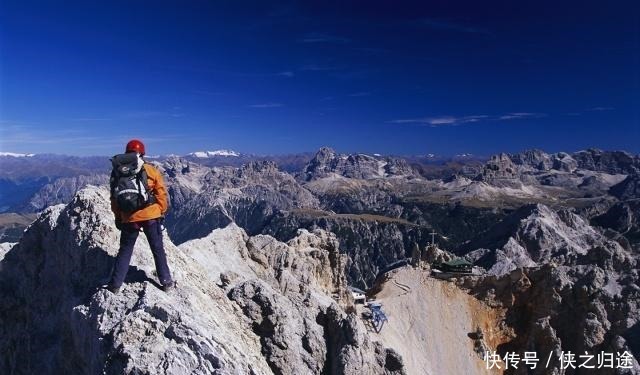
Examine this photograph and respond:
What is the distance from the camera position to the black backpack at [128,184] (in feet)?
46.5

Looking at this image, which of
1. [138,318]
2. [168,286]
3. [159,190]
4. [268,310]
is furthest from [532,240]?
[138,318]

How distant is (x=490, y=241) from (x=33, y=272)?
16877 cm

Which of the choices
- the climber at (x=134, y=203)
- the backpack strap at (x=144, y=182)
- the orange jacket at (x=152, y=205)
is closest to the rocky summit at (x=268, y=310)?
the climber at (x=134, y=203)

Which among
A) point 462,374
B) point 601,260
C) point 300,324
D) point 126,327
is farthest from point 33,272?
point 601,260

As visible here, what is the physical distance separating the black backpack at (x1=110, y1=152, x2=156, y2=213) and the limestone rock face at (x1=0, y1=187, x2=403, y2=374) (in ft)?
8.22

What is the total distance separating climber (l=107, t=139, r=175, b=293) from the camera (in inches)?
560

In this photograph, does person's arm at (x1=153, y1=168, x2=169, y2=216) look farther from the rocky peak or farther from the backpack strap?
the rocky peak

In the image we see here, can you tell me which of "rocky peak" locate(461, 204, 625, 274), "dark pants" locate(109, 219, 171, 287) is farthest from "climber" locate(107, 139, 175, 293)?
"rocky peak" locate(461, 204, 625, 274)

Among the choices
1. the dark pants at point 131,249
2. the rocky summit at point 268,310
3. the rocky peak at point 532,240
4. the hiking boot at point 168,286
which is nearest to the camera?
the rocky summit at point 268,310

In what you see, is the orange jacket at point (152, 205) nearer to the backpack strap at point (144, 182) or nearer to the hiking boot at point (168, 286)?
the backpack strap at point (144, 182)

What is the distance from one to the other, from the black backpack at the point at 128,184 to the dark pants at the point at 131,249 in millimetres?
605

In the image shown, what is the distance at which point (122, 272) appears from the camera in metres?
14.5

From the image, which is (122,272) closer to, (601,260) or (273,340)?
(273,340)

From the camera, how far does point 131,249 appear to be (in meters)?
14.4
